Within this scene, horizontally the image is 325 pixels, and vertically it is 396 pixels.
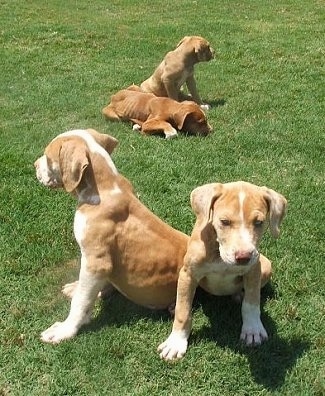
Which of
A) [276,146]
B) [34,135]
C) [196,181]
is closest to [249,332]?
[196,181]

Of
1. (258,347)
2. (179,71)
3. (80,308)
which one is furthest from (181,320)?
(179,71)

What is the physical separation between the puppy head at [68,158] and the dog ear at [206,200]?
0.91 m

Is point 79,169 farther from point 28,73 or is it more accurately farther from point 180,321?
point 28,73

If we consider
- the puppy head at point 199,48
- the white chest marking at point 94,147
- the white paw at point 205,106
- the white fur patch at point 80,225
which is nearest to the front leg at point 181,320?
the white fur patch at point 80,225

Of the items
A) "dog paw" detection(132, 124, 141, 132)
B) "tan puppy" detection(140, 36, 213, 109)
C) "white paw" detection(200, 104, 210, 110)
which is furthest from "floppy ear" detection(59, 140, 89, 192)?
"tan puppy" detection(140, 36, 213, 109)

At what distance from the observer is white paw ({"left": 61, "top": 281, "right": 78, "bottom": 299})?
5.66 meters

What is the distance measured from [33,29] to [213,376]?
1227cm

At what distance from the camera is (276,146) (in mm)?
8805

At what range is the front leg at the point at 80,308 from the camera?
16.3 feet

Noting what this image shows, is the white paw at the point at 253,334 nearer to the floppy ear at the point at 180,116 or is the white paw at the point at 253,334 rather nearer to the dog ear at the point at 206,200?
the dog ear at the point at 206,200

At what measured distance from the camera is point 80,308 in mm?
5055

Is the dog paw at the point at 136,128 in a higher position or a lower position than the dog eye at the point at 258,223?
lower

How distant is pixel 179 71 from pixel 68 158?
6.00m

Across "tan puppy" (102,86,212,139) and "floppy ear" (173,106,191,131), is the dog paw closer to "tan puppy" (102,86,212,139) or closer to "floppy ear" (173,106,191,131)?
"tan puppy" (102,86,212,139)
